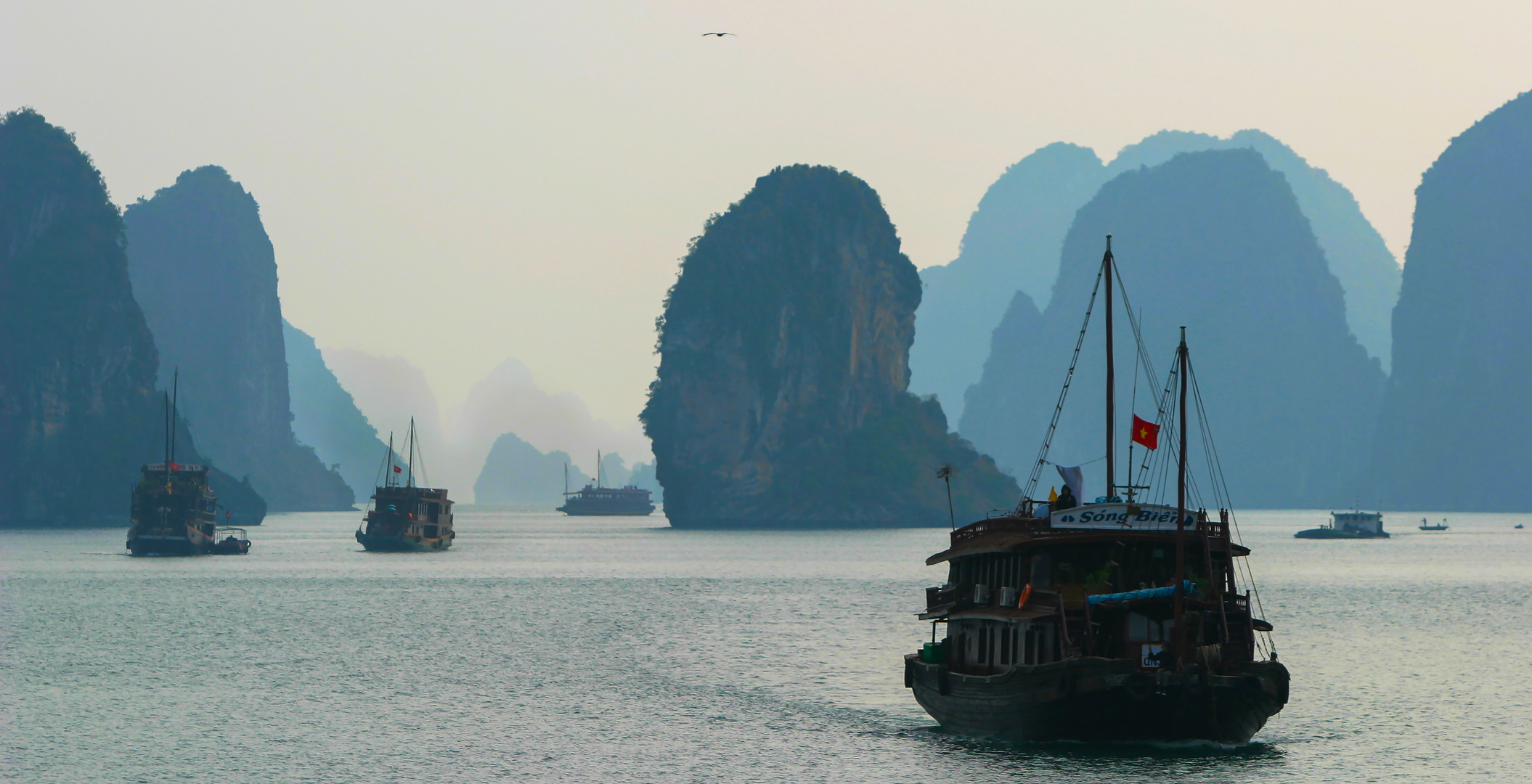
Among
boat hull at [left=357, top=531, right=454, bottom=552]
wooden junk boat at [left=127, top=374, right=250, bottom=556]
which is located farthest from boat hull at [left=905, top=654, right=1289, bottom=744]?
boat hull at [left=357, top=531, right=454, bottom=552]

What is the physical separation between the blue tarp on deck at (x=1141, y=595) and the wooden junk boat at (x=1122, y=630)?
37mm

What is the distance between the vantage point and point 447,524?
177625 millimetres

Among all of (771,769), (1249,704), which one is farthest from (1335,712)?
(771,769)

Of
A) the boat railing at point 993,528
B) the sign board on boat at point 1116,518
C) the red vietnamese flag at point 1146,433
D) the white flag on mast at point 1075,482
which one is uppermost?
the red vietnamese flag at point 1146,433

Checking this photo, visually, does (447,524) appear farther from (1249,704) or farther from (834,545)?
(1249,704)

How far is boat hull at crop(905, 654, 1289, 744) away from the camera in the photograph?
40.6 m

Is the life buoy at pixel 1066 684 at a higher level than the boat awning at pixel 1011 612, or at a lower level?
lower

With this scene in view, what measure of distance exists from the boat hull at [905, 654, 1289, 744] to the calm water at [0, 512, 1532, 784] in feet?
3.05

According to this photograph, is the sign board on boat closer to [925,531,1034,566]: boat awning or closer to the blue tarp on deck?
[925,531,1034,566]: boat awning

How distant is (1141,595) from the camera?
4106 centimetres

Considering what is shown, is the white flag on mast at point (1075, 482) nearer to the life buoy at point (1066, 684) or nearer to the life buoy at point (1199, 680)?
the life buoy at point (1066, 684)

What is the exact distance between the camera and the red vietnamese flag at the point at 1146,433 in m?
41.2

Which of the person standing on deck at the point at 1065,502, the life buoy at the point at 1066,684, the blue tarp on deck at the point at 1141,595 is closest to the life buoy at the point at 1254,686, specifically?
the blue tarp on deck at the point at 1141,595

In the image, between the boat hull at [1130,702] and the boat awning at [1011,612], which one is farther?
the boat awning at [1011,612]
